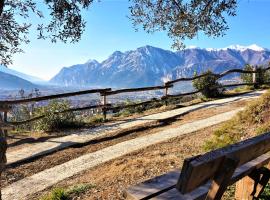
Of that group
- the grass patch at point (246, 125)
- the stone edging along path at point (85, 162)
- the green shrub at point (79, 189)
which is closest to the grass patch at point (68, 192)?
the green shrub at point (79, 189)

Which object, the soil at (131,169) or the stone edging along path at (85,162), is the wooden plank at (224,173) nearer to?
the soil at (131,169)

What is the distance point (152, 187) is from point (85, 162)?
21.5 feet

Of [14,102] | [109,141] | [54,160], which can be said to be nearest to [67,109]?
[14,102]

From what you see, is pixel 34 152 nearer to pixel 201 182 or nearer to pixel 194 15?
pixel 194 15

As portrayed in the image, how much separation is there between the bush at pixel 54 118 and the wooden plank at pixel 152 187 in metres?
11.7

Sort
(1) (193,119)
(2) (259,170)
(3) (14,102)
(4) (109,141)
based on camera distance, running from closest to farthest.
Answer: (2) (259,170), (4) (109,141), (3) (14,102), (1) (193,119)

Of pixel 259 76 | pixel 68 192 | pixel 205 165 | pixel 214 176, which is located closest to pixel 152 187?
pixel 214 176

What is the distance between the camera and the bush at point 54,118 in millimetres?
16375

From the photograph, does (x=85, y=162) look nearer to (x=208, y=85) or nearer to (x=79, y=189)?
(x=79, y=189)

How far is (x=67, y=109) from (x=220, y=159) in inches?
535

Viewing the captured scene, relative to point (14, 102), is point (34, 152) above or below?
below

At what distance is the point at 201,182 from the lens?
372cm

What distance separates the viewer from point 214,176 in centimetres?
394

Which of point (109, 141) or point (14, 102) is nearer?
point (109, 141)
